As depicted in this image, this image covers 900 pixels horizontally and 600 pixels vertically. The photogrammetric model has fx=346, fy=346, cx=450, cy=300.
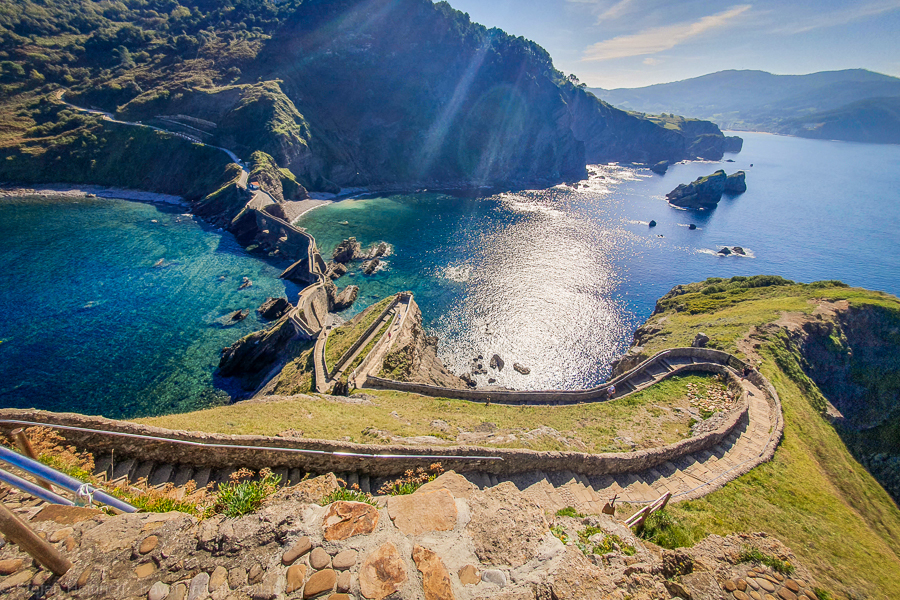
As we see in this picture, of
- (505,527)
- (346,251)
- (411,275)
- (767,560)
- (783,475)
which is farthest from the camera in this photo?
(346,251)

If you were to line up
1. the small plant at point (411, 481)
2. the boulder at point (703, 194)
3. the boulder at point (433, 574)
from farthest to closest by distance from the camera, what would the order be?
the boulder at point (703, 194) → the small plant at point (411, 481) → the boulder at point (433, 574)

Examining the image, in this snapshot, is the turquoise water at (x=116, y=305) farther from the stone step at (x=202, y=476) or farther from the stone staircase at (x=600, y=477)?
the stone step at (x=202, y=476)

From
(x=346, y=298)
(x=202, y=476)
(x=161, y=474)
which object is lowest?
(x=346, y=298)

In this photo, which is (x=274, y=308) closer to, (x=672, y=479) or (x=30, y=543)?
(x=30, y=543)

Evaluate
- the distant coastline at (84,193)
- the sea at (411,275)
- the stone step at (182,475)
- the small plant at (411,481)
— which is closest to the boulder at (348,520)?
the small plant at (411,481)

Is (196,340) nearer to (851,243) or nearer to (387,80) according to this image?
(387,80)

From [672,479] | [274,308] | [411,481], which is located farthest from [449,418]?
[274,308]

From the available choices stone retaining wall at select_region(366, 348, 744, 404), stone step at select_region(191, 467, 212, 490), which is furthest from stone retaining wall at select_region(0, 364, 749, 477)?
stone retaining wall at select_region(366, 348, 744, 404)

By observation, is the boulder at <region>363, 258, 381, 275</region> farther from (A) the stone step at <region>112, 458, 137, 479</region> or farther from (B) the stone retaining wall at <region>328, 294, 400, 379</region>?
(A) the stone step at <region>112, 458, 137, 479</region>
